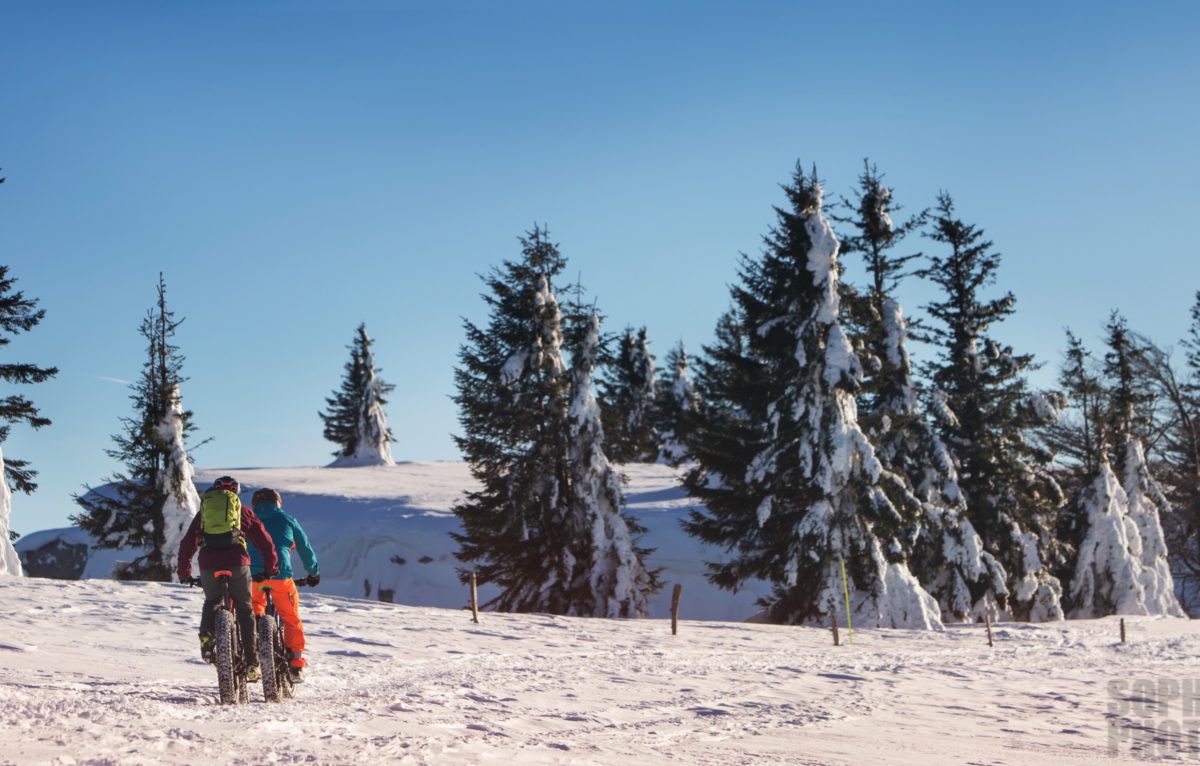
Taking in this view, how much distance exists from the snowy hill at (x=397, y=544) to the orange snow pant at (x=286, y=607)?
85.1 ft

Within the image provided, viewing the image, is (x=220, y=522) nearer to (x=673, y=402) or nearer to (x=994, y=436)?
(x=994, y=436)

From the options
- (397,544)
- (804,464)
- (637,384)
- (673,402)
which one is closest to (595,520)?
(804,464)

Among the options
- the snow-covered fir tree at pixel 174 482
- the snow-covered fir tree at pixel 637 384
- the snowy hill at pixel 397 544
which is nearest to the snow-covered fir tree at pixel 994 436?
the snowy hill at pixel 397 544

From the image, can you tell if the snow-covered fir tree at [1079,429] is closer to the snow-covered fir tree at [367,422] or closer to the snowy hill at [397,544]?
the snowy hill at [397,544]

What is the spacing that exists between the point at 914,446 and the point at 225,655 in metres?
25.8

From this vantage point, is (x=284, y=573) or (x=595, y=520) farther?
(x=595, y=520)

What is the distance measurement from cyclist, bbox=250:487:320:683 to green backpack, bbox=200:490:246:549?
513mm

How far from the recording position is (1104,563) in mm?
35000

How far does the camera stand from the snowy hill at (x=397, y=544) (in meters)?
39.8

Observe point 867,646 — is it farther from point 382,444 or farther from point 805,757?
point 382,444

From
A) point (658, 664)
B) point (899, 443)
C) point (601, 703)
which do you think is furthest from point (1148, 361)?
point (601, 703)

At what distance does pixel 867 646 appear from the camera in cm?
2059

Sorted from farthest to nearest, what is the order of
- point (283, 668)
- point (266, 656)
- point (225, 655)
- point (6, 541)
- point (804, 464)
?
point (804, 464) → point (6, 541) → point (283, 668) → point (266, 656) → point (225, 655)

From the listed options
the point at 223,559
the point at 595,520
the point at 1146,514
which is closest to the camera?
the point at 223,559
